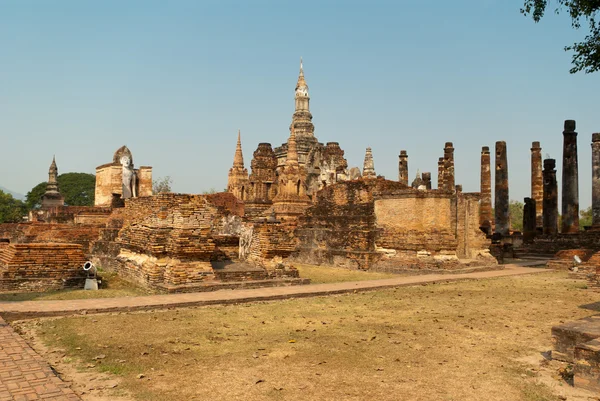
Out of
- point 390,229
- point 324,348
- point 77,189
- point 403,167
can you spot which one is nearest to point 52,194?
point 390,229

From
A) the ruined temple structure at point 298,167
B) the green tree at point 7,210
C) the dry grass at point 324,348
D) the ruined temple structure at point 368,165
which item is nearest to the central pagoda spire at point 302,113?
the ruined temple structure at point 298,167

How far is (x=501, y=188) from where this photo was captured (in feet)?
96.7

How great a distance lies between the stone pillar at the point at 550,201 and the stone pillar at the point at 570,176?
222 cm

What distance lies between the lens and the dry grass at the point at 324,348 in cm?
461

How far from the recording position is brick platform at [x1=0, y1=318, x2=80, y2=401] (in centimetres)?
401

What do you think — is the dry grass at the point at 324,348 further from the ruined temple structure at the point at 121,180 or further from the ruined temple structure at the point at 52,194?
the ruined temple structure at the point at 52,194

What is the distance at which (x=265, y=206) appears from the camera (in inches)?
1141

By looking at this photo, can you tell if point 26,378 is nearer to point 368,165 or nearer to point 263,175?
point 263,175

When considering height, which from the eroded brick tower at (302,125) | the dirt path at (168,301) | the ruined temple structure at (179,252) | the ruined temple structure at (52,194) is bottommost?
the dirt path at (168,301)

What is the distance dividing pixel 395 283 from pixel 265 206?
57.3 feet

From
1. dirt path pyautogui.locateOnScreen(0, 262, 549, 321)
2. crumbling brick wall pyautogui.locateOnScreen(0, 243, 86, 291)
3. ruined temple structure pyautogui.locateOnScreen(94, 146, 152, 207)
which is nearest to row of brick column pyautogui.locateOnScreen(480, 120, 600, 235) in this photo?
dirt path pyautogui.locateOnScreen(0, 262, 549, 321)

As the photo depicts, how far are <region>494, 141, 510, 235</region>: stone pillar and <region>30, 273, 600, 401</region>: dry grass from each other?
20.4 metres

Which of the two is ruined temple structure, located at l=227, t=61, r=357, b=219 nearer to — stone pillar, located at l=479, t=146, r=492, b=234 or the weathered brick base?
stone pillar, located at l=479, t=146, r=492, b=234

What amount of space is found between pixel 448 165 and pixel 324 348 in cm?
2831
